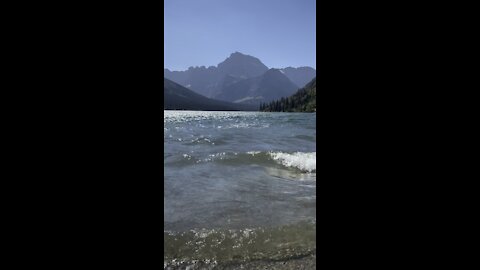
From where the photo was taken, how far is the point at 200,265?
4695 millimetres

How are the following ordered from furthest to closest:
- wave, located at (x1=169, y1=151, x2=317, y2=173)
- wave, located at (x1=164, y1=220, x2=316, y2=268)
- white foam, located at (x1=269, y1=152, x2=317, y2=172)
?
wave, located at (x1=169, y1=151, x2=317, y2=173) → white foam, located at (x1=269, y1=152, x2=317, y2=172) → wave, located at (x1=164, y1=220, x2=316, y2=268)

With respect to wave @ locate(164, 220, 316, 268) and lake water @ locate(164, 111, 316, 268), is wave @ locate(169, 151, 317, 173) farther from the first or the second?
wave @ locate(164, 220, 316, 268)

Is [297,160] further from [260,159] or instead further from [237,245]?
[237,245]

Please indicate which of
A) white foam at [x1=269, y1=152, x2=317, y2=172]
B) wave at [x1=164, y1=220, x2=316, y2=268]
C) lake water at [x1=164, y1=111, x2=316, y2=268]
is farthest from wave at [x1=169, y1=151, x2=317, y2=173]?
wave at [x1=164, y1=220, x2=316, y2=268]

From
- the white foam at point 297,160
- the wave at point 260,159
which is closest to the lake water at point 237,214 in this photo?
the white foam at point 297,160

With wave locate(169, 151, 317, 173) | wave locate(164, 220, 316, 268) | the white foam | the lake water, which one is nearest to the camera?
wave locate(164, 220, 316, 268)

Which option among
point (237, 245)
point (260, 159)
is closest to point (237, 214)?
point (237, 245)

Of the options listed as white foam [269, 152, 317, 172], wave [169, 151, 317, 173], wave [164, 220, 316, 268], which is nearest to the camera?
wave [164, 220, 316, 268]

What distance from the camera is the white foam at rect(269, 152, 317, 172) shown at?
48.7 feet

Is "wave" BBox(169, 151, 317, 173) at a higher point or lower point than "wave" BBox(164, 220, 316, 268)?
higher

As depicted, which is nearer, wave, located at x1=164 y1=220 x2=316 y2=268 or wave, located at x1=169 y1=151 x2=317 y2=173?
wave, located at x1=164 y1=220 x2=316 y2=268
